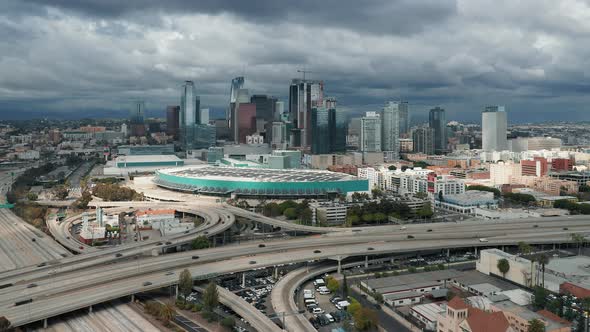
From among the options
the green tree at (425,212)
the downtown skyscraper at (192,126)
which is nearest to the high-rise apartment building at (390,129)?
the downtown skyscraper at (192,126)

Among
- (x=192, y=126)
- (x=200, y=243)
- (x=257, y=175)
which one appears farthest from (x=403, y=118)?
(x=200, y=243)

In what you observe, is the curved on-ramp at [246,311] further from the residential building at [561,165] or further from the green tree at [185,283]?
the residential building at [561,165]

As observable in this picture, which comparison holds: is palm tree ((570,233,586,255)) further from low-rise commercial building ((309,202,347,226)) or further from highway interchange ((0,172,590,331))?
low-rise commercial building ((309,202,347,226))

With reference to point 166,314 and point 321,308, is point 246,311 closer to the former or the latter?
point 166,314

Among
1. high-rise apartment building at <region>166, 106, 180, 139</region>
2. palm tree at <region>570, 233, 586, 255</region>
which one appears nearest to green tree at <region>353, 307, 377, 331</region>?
palm tree at <region>570, 233, 586, 255</region>

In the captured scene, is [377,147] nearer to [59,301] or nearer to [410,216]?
[410,216]

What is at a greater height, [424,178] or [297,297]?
[424,178]

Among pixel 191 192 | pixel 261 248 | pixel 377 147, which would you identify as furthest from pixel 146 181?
pixel 377 147
